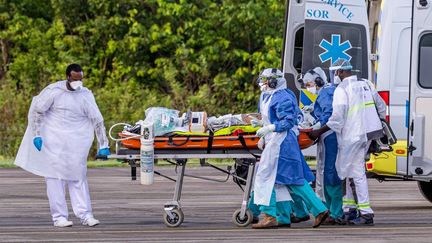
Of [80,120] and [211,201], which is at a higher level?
[80,120]

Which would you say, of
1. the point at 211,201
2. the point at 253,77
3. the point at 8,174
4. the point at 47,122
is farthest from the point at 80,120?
the point at 253,77

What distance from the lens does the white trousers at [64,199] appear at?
600 inches

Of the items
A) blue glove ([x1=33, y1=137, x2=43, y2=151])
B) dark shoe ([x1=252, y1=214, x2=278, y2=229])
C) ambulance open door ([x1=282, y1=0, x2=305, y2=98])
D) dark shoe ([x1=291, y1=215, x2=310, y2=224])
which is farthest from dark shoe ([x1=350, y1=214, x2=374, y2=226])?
ambulance open door ([x1=282, y1=0, x2=305, y2=98])

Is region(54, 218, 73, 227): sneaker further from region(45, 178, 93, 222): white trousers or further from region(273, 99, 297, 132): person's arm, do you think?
→ region(273, 99, 297, 132): person's arm

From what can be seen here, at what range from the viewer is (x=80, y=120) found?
1545cm

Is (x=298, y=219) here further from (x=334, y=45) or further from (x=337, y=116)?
(x=334, y=45)

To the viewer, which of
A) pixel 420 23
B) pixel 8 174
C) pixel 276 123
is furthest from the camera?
pixel 8 174

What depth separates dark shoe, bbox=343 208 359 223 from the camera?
51.0ft

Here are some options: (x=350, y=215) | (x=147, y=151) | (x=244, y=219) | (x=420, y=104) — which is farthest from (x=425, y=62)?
(x=147, y=151)

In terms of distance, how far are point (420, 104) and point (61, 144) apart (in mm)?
4685

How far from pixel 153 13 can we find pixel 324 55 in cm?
1990

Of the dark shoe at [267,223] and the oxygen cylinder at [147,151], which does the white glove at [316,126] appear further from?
the oxygen cylinder at [147,151]

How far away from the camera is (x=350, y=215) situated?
15.6 metres

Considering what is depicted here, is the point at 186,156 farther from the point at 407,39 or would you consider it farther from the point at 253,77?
the point at 253,77
